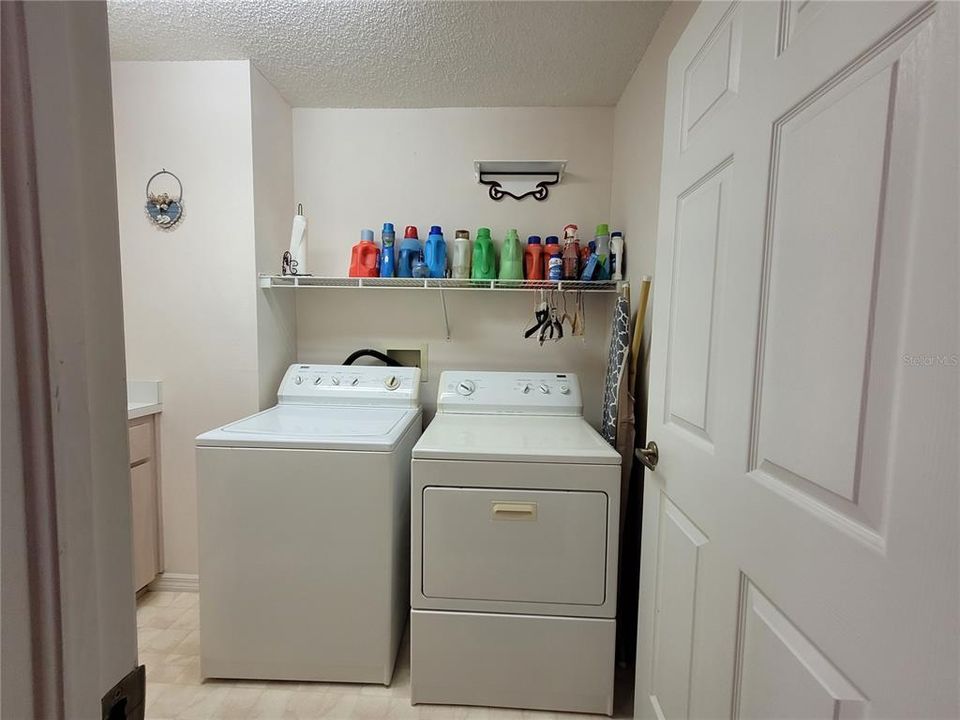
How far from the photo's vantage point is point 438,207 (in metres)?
2.15

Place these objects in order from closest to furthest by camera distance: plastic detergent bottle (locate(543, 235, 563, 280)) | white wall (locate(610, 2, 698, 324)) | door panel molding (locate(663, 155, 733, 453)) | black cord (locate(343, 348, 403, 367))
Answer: door panel molding (locate(663, 155, 733, 453))
white wall (locate(610, 2, 698, 324))
plastic detergent bottle (locate(543, 235, 563, 280))
black cord (locate(343, 348, 403, 367))

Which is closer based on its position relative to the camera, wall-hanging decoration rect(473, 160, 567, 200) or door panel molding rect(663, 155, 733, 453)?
door panel molding rect(663, 155, 733, 453)

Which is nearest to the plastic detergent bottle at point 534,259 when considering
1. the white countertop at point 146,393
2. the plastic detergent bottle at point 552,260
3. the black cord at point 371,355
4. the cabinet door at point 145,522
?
the plastic detergent bottle at point 552,260

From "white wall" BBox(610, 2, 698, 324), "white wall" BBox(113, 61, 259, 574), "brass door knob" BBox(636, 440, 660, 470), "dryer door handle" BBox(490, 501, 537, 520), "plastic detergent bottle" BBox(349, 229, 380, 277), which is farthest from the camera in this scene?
"plastic detergent bottle" BBox(349, 229, 380, 277)

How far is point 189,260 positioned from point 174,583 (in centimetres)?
162

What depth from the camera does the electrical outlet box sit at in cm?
222

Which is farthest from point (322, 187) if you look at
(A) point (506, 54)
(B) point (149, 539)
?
(B) point (149, 539)

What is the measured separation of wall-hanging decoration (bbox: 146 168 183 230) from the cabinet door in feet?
3.84

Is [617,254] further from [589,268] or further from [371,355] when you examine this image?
[371,355]

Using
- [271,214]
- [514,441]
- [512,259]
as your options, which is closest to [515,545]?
[514,441]

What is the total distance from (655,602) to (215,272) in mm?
2228

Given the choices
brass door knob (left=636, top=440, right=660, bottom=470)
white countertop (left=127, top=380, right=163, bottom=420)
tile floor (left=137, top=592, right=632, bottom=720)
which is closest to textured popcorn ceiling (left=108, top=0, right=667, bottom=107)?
white countertop (left=127, top=380, right=163, bottom=420)

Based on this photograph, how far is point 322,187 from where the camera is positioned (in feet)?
7.11

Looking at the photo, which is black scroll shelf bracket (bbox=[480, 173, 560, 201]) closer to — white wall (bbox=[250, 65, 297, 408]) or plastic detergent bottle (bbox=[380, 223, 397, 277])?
plastic detergent bottle (bbox=[380, 223, 397, 277])
